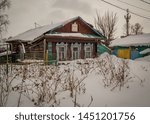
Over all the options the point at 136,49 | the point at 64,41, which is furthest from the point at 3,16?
the point at 136,49

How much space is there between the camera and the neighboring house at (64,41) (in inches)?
406

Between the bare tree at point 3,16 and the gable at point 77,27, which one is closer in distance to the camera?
the bare tree at point 3,16

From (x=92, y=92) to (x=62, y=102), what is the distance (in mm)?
758

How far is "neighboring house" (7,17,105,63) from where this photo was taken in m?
10.3

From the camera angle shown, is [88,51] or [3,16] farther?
[88,51]

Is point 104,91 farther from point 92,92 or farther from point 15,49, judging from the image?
point 15,49

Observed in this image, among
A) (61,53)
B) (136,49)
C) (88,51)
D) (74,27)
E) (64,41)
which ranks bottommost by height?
(61,53)

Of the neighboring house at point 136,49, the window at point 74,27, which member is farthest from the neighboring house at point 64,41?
the neighboring house at point 136,49

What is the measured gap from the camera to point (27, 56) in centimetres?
1010

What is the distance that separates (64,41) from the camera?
11164mm

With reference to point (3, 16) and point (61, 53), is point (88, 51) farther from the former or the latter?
point (3, 16)

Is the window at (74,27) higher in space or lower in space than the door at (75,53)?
higher

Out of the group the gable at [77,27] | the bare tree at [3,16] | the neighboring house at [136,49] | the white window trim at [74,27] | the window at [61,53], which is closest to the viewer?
the bare tree at [3,16]

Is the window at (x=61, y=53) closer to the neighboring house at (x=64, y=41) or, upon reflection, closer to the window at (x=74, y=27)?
the neighboring house at (x=64, y=41)
